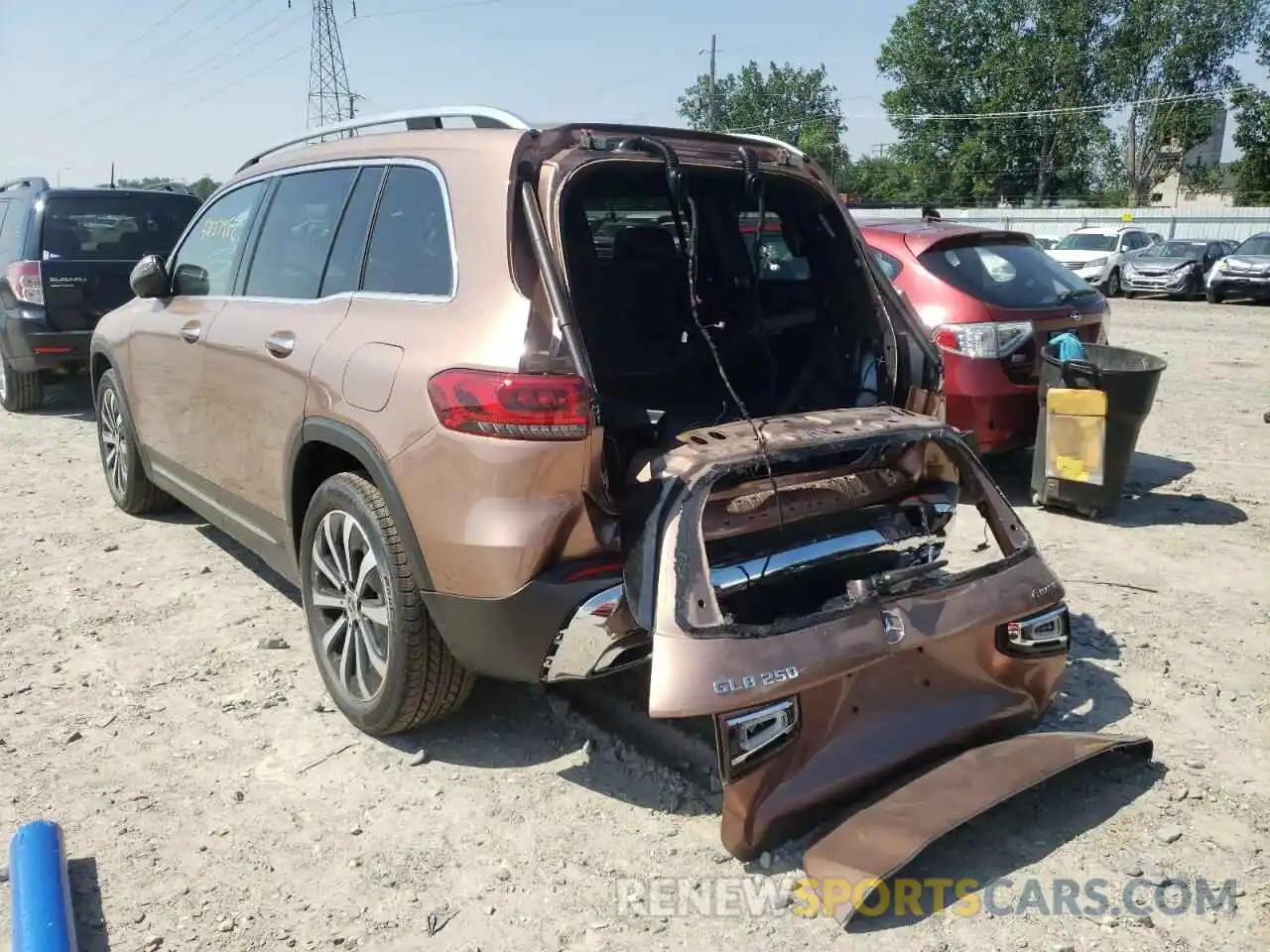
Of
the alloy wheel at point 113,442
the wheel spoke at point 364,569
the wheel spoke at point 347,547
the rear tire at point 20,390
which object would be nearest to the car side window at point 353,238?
the wheel spoke at point 347,547

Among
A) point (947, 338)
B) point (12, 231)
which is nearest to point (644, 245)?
point (947, 338)

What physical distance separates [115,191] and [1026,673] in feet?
28.8

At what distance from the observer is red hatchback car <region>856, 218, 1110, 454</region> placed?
19.6 ft

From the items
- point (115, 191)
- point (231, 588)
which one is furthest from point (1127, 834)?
point (115, 191)

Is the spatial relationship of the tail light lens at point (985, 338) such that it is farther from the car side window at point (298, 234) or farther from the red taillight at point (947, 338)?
the car side window at point (298, 234)

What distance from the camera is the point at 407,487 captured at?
304 cm

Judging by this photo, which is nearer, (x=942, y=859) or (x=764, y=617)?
(x=942, y=859)

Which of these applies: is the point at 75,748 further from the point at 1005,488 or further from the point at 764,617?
the point at 1005,488

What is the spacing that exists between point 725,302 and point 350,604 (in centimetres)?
178

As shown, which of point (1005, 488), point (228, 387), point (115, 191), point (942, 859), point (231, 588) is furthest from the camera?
point (115, 191)

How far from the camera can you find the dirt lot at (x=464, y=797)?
264 centimetres

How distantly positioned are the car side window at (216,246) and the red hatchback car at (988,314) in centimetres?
324

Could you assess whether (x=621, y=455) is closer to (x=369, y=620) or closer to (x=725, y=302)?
(x=369, y=620)

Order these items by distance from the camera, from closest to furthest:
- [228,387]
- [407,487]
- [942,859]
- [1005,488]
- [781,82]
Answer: [942,859]
[407,487]
[228,387]
[1005,488]
[781,82]
